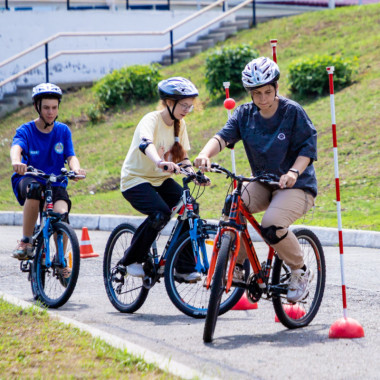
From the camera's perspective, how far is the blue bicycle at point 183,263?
20.3 feet

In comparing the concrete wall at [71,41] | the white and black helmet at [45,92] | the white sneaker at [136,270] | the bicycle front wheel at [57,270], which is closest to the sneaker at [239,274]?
the white sneaker at [136,270]

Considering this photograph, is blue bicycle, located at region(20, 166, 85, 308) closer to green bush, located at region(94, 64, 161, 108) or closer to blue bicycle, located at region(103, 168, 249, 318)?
blue bicycle, located at region(103, 168, 249, 318)

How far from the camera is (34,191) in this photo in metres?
7.05

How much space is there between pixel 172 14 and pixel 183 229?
64.2 feet

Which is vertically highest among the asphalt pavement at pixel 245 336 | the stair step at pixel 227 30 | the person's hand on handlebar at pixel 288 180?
the stair step at pixel 227 30

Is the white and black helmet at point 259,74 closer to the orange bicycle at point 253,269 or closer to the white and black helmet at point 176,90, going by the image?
the orange bicycle at point 253,269

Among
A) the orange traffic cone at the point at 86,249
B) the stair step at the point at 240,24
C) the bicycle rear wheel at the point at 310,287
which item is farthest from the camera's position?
the stair step at the point at 240,24

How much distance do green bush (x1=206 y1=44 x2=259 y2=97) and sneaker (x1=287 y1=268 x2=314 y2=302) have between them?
44.9 feet

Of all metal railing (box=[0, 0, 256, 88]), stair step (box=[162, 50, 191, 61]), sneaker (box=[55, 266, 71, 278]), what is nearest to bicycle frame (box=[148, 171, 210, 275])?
→ sneaker (box=[55, 266, 71, 278])

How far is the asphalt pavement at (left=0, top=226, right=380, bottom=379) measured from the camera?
4742 mm

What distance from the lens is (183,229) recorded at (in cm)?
641

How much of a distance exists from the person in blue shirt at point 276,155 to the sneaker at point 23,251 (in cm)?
213

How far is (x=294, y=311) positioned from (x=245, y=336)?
518 mm

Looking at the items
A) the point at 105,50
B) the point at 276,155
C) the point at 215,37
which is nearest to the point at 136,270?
the point at 276,155
